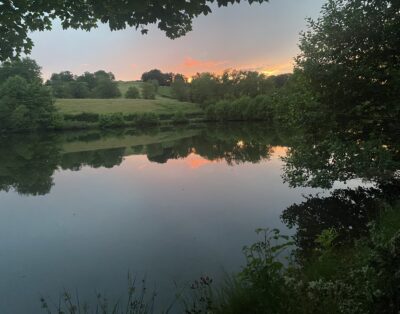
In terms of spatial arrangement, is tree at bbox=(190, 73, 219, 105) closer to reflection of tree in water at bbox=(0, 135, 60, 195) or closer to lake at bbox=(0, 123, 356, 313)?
reflection of tree in water at bbox=(0, 135, 60, 195)

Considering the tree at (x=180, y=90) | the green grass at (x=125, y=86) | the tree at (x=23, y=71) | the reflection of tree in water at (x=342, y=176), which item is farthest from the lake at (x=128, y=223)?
the green grass at (x=125, y=86)

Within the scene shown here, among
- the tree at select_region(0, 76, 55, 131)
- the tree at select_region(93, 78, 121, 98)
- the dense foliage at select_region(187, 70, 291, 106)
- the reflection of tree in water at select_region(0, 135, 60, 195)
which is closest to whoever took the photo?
the reflection of tree in water at select_region(0, 135, 60, 195)

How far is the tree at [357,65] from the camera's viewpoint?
11.4 m

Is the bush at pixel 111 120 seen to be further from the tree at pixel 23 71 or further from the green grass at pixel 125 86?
the green grass at pixel 125 86

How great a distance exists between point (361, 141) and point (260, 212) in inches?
185

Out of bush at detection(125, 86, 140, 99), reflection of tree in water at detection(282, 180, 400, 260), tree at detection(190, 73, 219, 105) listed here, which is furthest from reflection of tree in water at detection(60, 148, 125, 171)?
bush at detection(125, 86, 140, 99)

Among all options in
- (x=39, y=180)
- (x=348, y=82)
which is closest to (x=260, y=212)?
(x=348, y=82)

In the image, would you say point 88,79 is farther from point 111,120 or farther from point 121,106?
point 111,120

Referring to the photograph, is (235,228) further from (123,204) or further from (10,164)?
(10,164)

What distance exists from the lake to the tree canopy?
575cm

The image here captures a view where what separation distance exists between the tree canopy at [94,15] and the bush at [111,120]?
7415 centimetres

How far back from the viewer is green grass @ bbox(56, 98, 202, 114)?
3346 inches

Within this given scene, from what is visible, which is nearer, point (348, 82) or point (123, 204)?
point (348, 82)

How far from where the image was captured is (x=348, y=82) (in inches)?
483
